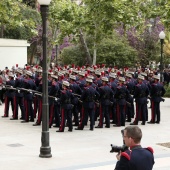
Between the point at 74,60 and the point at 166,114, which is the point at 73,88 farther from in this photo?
the point at 74,60

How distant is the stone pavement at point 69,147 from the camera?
1222 centimetres

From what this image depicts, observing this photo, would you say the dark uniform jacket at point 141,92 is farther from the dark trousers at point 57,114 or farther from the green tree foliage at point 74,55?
the green tree foliage at point 74,55

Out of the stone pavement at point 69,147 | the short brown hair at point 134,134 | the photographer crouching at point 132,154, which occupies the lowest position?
the stone pavement at point 69,147

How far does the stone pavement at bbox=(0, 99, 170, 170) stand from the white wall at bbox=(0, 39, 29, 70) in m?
15.7

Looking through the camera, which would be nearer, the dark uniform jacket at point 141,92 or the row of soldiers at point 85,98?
the row of soldiers at point 85,98

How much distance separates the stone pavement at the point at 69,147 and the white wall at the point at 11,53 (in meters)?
15.7

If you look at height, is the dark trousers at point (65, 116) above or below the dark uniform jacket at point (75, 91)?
below

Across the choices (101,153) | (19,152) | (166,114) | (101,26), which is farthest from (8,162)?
(101,26)

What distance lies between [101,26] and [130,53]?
7413 mm

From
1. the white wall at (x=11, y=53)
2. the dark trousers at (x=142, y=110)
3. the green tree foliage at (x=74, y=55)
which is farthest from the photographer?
the green tree foliage at (x=74, y=55)

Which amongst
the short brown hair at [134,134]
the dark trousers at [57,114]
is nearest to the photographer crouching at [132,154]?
the short brown hair at [134,134]

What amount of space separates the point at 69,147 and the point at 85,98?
3213 millimetres

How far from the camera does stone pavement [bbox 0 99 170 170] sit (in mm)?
12219

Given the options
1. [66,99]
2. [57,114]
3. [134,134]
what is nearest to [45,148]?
[66,99]
